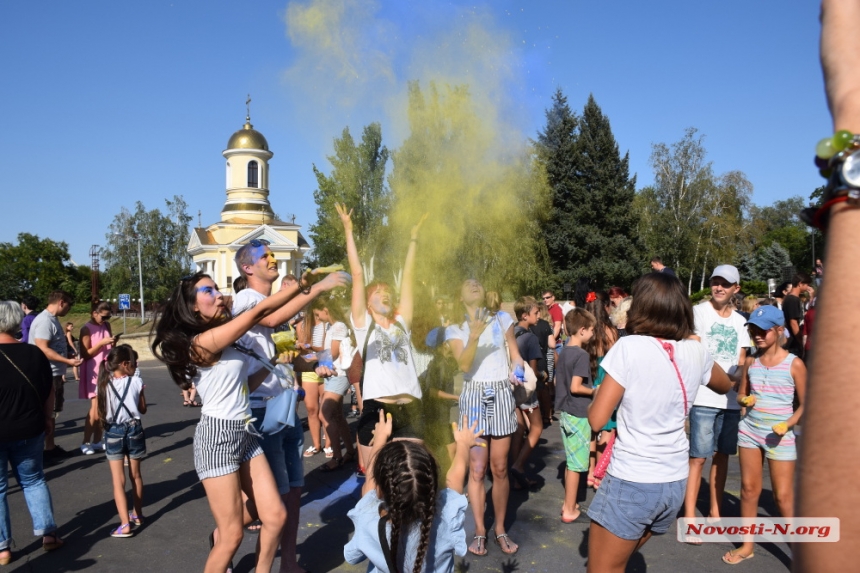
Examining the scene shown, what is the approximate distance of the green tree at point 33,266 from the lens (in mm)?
71938

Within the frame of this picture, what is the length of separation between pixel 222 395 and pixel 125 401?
2.67 m

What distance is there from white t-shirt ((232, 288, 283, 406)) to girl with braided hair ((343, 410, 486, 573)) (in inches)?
64.8

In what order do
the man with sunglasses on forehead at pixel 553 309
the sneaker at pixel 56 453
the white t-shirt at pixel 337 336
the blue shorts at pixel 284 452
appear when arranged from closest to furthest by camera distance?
the blue shorts at pixel 284 452, the white t-shirt at pixel 337 336, the sneaker at pixel 56 453, the man with sunglasses on forehead at pixel 553 309

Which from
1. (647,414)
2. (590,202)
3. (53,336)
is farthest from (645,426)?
(590,202)

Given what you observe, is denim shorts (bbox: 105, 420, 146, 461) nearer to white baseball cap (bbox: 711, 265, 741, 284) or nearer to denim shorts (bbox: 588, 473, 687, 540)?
denim shorts (bbox: 588, 473, 687, 540)

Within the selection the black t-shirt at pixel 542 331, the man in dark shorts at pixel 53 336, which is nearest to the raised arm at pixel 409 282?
the black t-shirt at pixel 542 331

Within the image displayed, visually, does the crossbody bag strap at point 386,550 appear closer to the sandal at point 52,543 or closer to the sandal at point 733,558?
the sandal at point 733,558

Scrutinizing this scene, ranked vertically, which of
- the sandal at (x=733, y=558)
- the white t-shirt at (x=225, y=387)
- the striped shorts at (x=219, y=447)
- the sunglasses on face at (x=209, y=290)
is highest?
the sunglasses on face at (x=209, y=290)

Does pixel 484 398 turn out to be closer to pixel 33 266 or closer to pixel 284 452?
pixel 284 452

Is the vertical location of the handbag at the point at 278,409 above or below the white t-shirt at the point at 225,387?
below

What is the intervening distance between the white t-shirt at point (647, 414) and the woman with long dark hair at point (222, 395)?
1.73 meters

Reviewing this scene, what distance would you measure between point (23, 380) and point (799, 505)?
5.75 meters

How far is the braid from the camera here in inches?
104

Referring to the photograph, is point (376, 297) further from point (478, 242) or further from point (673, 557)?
point (673, 557)
